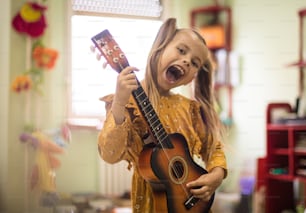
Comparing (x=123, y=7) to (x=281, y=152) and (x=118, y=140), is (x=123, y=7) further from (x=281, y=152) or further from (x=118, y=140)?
(x=281, y=152)

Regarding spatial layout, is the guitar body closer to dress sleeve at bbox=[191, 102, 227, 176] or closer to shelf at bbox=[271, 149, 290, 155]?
dress sleeve at bbox=[191, 102, 227, 176]

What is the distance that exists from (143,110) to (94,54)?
5.8 inches

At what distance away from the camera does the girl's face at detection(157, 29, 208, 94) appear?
2.97ft

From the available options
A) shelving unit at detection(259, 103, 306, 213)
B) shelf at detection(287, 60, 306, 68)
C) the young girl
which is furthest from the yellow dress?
shelf at detection(287, 60, 306, 68)

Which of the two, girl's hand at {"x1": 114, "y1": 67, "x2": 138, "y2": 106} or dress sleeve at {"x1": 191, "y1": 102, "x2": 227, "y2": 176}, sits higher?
girl's hand at {"x1": 114, "y1": 67, "x2": 138, "y2": 106}

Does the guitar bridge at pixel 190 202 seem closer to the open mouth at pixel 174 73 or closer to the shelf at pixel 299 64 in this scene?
the open mouth at pixel 174 73

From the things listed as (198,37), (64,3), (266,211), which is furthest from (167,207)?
(64,3)

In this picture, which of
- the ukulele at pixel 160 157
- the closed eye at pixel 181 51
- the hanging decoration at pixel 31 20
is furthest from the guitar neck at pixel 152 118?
the hanging decoration at pixel 31 20

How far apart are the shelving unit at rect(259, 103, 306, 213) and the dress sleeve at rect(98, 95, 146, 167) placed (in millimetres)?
286

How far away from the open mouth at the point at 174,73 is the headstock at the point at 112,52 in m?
0.09

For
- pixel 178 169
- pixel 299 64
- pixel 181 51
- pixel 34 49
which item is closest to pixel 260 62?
pixel 299 64

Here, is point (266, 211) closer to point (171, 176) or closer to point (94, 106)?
point (171, 176)

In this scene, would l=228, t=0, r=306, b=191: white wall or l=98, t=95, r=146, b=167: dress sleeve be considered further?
l=228, t=0, r=306, b=191: white wall

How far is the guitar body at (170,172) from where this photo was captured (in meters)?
0.88
